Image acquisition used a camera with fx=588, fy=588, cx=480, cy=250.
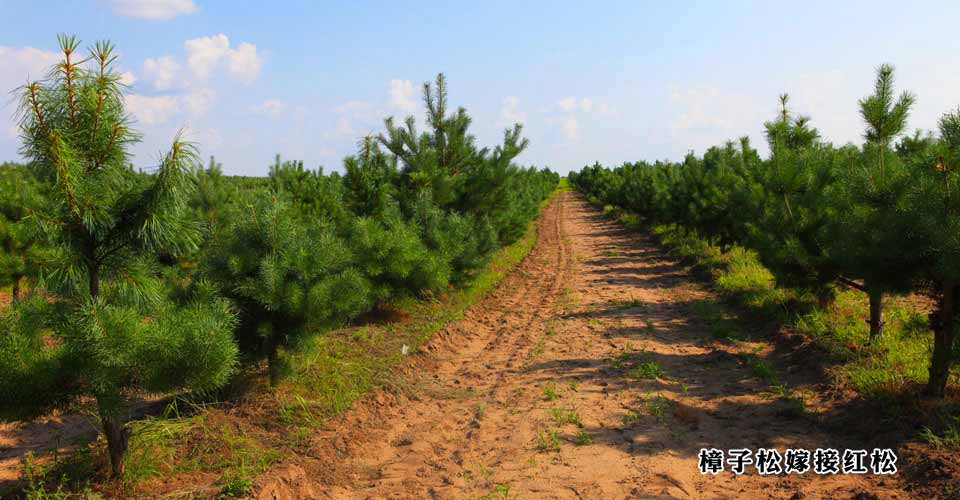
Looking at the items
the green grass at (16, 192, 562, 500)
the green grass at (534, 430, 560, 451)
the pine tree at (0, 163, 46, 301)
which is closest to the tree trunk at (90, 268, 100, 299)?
the green grass at (16, 192, 562, 500)

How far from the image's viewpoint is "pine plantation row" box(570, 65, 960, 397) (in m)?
4.78

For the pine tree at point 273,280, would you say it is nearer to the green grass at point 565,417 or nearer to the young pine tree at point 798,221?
the green grass at point 565,417

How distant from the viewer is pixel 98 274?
3.73 m

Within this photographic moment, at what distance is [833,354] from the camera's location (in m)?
6.58

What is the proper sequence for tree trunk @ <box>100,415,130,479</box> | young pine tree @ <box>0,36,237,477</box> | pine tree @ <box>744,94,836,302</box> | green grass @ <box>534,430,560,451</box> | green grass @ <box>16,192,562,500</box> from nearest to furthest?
young pine tree @ <box>0,36,237,477</box> → tree trunk @ <box>100,415,130,479</box> → green grass @ <box>16,192,562,500</box> → green grass @ <box>534,430,560,451</box> → pine tree @ <box>744,94,836,302</box>

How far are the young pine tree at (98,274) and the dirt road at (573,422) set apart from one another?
1265mm

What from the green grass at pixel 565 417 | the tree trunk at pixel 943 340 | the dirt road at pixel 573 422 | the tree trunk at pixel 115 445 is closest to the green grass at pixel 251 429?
the tree trunk at pixel 115 445

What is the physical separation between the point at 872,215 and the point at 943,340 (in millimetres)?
1256

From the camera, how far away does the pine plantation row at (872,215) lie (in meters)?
4.78

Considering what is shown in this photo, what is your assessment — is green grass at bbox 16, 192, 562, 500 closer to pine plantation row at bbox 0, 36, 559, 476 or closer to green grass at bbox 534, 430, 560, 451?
pine plantation row at bbox 0, 36, 559, 476

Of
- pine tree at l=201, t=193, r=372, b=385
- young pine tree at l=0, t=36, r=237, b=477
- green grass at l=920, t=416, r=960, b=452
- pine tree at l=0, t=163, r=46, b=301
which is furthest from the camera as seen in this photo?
pine tree at l=0, t=163, r=46, b=301

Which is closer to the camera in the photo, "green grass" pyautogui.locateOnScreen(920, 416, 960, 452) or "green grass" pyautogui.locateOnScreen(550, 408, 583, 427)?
"green grass" pyautogui.locateOnScreen(920, 416, 960, 452)

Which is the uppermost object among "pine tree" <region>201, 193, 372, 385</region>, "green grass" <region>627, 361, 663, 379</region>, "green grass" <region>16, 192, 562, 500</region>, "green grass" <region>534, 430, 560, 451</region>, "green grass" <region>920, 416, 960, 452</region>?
"pine tree" <region>201, 193, 372, 385</region>

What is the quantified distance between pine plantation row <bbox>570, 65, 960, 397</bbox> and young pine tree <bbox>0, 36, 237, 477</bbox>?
17.9 feet
